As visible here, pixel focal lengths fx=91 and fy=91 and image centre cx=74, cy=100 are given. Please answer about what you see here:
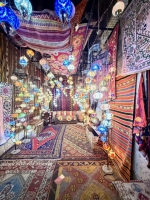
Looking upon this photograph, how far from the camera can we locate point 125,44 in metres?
2.20

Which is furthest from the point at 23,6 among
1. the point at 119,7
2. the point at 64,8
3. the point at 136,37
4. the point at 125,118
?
the point at 125,118

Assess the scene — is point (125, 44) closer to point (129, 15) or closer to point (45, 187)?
point (129, 15)

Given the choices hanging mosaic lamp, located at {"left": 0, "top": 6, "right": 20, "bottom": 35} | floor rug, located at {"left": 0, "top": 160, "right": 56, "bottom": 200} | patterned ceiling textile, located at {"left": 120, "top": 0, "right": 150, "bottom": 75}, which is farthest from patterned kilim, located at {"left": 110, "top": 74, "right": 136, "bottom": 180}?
hanging mosaic lamp, located at {"left": 0, "top": 6, "right": 20, "bottom": 35}

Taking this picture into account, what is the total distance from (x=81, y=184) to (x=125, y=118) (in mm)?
1949

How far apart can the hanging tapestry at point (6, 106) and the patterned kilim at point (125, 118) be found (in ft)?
12.5

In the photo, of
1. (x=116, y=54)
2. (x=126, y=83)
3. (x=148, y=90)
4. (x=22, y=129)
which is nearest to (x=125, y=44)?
(x=116, y=54)

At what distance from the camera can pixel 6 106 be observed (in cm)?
350

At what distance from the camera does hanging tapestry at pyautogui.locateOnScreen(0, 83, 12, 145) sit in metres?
3.26

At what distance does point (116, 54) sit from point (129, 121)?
1.93 m

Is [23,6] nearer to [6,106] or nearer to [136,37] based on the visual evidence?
[136,37]

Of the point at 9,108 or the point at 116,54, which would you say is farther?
the point at 9,108

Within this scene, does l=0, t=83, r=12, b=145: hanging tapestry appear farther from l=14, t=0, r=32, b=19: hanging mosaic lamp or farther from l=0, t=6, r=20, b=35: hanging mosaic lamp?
l=14, t=0, r=32, b=19: hanging mosaic lamp

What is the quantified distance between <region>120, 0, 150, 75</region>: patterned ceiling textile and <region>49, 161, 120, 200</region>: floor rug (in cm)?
268

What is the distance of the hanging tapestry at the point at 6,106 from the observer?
326 centimetres
